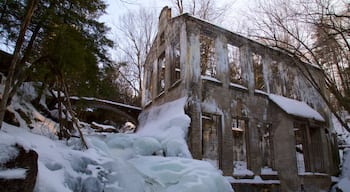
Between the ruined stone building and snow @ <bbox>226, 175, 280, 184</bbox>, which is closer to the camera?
snow @ <bbox>226, 175, 280, 184</bbox>

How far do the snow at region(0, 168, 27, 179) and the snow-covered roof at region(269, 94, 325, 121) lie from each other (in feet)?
30.6

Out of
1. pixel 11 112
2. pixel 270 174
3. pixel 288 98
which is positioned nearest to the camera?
pixel 11 112

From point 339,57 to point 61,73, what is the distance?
7.93 metres

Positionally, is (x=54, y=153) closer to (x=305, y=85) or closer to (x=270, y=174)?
(x=270, y=174)

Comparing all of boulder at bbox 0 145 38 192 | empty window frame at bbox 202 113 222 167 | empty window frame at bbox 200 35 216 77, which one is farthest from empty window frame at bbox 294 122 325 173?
boulder at bbox 0 145 38 192

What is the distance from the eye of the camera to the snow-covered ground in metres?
4.24

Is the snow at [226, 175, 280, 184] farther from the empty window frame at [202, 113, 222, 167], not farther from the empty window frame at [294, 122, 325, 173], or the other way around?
the empty window frame at [202, 113, 222, 167]

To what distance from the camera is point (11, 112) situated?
21.4 ft

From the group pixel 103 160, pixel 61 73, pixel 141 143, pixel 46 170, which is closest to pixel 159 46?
pixel 141 143

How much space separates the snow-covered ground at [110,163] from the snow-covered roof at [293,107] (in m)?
4.54

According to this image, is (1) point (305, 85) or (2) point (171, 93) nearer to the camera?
(2) point (171, 93)

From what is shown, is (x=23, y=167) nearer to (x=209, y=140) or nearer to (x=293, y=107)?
(x=293, y=107)

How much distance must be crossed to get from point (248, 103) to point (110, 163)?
6.53 m

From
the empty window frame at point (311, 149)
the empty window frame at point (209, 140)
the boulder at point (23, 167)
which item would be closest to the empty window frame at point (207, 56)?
A: the empty window frame at point (209, 140)
